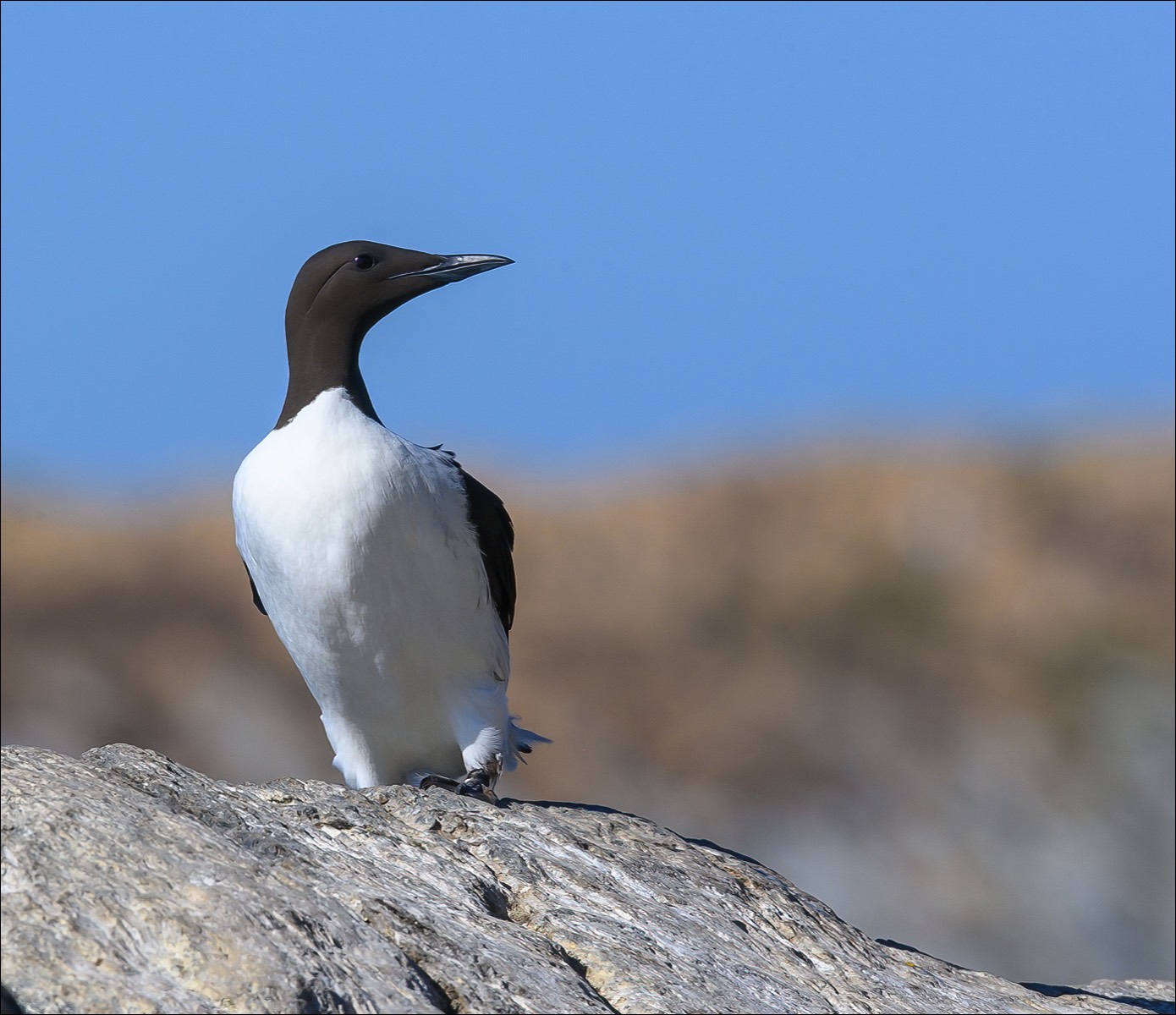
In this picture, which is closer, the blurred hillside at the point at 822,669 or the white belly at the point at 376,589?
the white belly at the point at 376,589

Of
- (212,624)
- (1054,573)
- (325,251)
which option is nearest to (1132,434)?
(1054,573)

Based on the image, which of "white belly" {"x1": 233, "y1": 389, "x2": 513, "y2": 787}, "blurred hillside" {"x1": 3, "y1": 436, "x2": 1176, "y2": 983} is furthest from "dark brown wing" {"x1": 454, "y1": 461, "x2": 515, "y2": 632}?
"blurred hillside" {"x1": 3, "y1": 436, "x2": 1176, "y2": 983}

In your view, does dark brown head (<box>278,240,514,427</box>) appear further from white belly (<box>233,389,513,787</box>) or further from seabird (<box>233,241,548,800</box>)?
white belly (<box>233,389,513,787</box>)

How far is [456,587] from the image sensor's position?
7867mm

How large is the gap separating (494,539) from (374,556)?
3.20 ft

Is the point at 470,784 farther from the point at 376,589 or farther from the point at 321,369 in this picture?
the point at 321,369

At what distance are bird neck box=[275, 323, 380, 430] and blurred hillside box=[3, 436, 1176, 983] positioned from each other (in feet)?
49.0

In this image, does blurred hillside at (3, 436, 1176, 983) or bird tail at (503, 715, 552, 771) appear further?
blurred hillside at (3, 436, 1176, 983)

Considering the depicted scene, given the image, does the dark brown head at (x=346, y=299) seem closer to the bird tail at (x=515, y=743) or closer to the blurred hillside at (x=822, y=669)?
the bird tail at (x=515, y=743)

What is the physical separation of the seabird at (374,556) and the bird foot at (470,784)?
0.02 meters

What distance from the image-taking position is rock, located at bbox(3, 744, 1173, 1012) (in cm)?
491

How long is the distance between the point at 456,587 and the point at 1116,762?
19.2 meters

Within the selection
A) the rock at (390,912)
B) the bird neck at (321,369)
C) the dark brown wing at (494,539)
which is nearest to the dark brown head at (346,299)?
the bird neck at (321,369)

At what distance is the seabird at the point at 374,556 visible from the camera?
743cm
